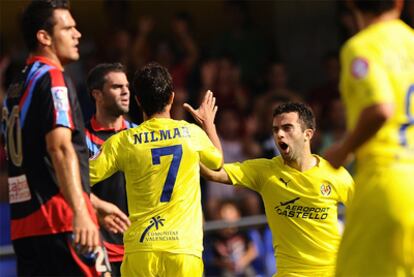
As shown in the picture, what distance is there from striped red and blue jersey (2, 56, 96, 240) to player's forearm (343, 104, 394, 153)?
1.80 metres

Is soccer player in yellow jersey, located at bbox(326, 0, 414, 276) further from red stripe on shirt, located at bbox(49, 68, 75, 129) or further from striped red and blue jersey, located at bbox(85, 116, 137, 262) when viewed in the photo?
striped red and blue jersey, located at bbox(85, 116, 137, 262)

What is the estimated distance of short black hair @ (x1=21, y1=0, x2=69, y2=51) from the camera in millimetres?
6734

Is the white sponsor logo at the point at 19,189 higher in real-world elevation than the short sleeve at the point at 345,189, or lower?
higher

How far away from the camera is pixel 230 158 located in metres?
14.3

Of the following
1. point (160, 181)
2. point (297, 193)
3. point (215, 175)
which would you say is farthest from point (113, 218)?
point (297, 193)

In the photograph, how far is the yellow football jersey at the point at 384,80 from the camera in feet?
18.8

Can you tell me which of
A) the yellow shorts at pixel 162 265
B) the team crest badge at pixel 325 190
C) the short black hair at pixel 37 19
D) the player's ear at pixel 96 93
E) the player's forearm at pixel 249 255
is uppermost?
the short black hair at pixel 37 19

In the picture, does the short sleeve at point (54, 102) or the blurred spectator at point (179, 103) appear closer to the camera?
the short sleeve at point (54, 102)

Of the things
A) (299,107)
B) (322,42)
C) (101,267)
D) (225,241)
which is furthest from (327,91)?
(101,267)

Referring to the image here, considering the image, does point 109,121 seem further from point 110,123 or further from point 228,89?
point 228,89

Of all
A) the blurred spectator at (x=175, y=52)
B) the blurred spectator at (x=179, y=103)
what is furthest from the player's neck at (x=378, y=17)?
the blurred spectator at (x=175, y=52)

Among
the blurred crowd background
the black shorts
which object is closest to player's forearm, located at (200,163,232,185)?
the black shorts

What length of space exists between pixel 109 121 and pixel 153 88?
130cm

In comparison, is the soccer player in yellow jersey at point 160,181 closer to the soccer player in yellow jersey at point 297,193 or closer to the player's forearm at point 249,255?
the soccer player in yellow jersey at point 297,193
